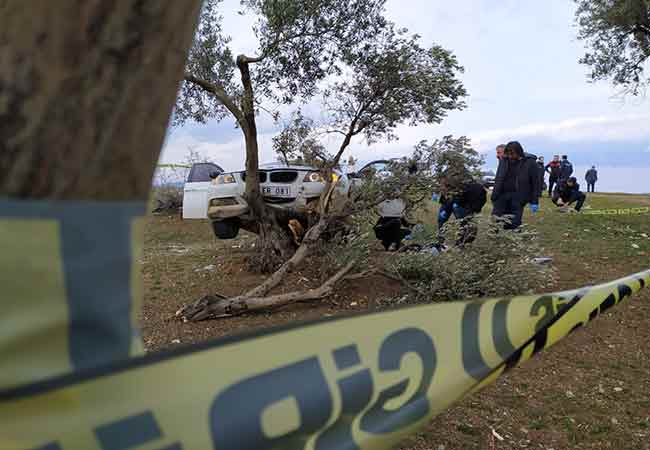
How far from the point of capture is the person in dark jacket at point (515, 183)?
722 cm

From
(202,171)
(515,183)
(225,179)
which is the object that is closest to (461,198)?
(515,183)

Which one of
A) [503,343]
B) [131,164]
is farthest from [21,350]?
[503,343]

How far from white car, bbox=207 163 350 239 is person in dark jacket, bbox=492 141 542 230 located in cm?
267

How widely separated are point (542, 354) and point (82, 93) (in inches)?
187

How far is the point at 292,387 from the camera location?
0.97 meters

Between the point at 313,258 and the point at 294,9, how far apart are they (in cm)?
346

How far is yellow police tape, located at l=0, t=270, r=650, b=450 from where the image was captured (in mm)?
749

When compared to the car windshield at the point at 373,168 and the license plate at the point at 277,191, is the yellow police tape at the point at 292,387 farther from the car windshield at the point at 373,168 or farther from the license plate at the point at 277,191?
the license plate at the point at 277,191

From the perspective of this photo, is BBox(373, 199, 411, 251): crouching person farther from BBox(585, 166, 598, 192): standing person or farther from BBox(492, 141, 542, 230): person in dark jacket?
BBox(585, 166, 598, 192): standing person

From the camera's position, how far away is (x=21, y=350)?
28.0 inches

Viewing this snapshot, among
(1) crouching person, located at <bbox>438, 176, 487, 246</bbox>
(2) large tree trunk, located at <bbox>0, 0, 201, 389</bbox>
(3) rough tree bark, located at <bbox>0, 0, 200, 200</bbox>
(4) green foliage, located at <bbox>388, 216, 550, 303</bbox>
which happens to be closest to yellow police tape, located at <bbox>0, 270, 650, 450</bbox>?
(2) large tree trunk, located at <bbox>0, 0, 201, 389</bbox>

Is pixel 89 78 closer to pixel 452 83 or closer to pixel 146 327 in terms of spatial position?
pixel 146 327

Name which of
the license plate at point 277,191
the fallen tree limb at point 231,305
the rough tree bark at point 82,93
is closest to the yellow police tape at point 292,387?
the rough tree bark at point 82,93

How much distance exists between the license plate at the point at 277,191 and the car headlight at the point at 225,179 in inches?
21.5
